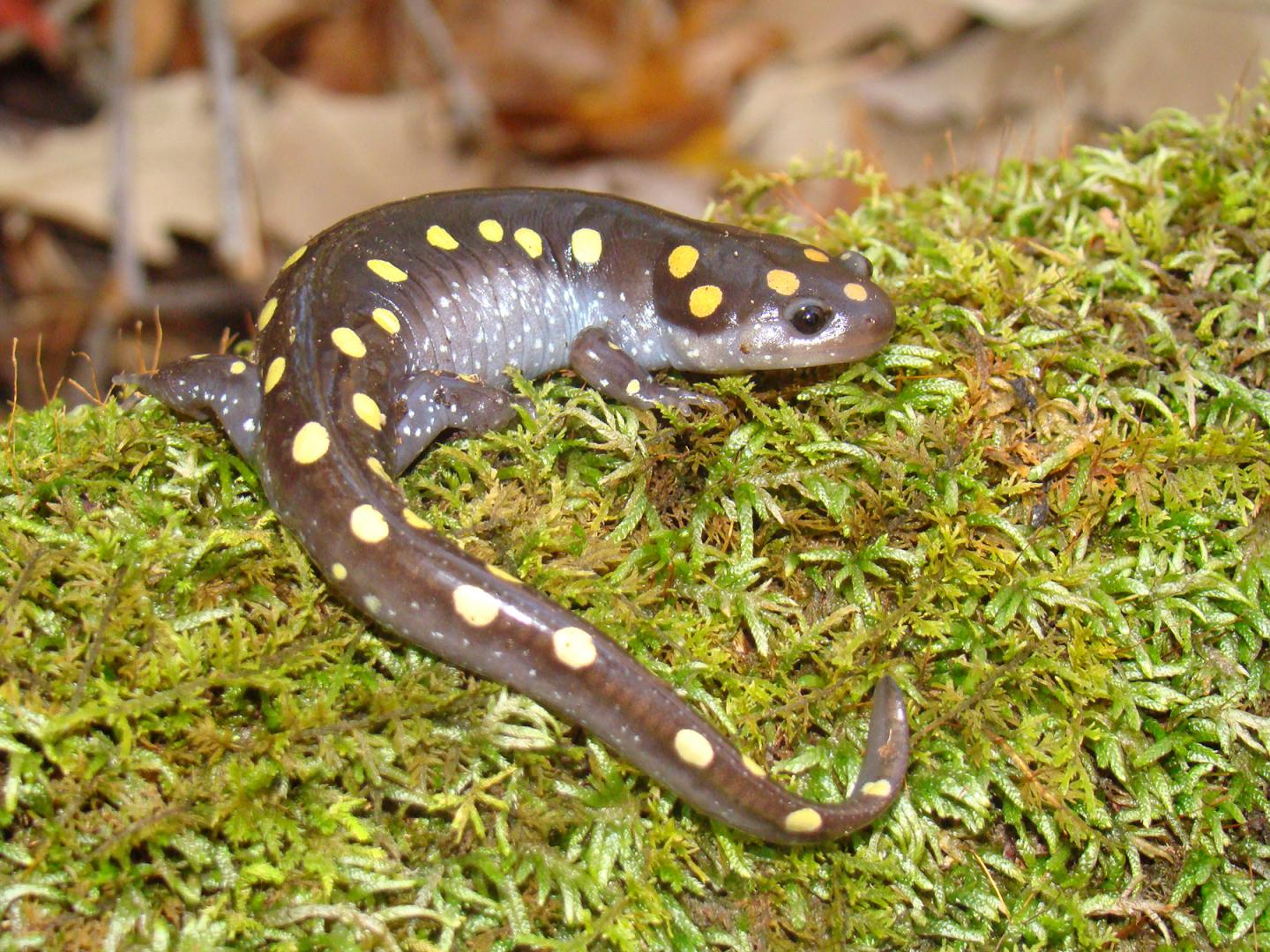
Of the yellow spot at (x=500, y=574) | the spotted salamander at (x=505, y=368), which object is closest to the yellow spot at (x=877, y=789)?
the spotted salamander at (x=505, y=368)

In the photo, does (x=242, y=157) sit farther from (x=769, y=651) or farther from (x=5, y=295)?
(x=769, y=651)

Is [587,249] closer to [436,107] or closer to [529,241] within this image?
[529,241]

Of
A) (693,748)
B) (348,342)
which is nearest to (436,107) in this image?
(348,342)

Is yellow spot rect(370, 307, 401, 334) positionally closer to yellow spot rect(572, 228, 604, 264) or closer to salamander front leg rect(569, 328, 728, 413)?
salamander front leg rect(569, 328, 728, 413)

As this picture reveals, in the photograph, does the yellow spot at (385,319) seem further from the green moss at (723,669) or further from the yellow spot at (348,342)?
the green moss at (723,669)

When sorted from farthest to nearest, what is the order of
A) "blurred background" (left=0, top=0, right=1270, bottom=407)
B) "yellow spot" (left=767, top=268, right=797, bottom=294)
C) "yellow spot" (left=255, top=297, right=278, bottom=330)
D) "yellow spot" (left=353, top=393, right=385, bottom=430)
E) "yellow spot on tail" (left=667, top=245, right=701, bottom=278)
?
"blurred background" (left=0, top=0, right=1270, bottom=407) → "yellow spot on tail" (left=667, top=245, right=701, bottom=278) → "yellow spot" (left=767, top=268, right=797, bottom=294) → "yellow spot" (left=255, top=297, right=278, bottom=330) → "yellow spot" (left=353, top=393, right=385, bottom=430)

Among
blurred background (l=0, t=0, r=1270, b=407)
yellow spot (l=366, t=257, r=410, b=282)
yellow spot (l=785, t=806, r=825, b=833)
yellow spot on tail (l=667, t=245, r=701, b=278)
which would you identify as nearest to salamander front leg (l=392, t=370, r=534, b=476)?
yellow spot (l=366, t=257, r=410, b=282)
